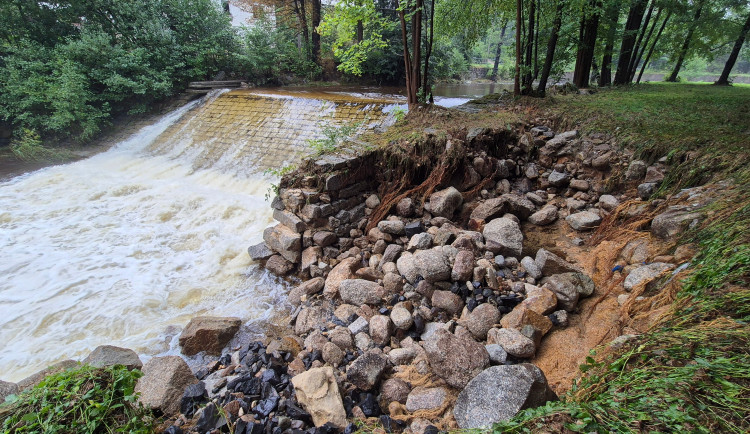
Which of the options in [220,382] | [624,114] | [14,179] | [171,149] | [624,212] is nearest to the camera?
[220,382]

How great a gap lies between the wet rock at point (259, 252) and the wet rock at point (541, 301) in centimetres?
329

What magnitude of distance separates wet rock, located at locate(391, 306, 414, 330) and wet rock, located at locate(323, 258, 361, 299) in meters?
0.85

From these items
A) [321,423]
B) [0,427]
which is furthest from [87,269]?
[321,423]

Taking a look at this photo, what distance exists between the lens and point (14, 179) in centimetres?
763

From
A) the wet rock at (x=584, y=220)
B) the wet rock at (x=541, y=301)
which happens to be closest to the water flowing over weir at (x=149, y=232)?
the wet rock at (x=541, y=301)

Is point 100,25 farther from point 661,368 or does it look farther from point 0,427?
point 661,368

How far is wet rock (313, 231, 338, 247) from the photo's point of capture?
4450 millimetres

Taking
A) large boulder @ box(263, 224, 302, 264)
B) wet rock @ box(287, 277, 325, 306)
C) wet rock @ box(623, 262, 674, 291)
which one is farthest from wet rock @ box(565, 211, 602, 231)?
large boulder @ box(263, 224, 302, 264)

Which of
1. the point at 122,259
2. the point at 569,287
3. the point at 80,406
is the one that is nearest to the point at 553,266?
the point at 569,287

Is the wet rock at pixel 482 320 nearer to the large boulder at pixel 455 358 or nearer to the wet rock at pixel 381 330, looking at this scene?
the large boulder at pixel 455 358

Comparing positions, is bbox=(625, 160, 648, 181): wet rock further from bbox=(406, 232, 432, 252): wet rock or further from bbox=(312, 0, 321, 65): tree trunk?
bbox=(312, 0, 321, 65): tree trunk

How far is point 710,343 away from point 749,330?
163 millimetres

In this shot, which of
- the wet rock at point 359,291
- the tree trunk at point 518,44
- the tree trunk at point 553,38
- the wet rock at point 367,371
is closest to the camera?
the wet rock at point 367,371

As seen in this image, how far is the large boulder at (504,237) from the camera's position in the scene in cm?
368
